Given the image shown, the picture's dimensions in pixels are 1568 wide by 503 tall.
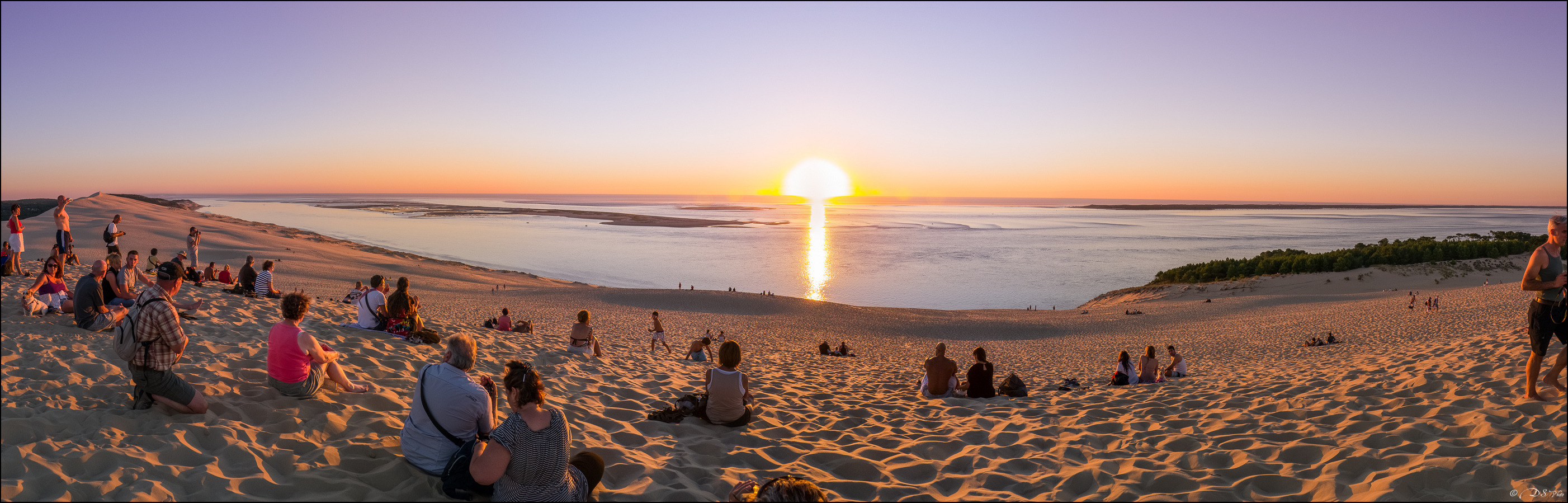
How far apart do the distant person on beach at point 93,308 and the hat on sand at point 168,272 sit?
116 inches

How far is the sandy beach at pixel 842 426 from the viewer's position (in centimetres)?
446

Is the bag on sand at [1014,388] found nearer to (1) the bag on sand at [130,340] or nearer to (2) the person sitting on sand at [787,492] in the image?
(2) the person sitting on sand at [787,492]

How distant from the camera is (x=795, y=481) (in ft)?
11.3

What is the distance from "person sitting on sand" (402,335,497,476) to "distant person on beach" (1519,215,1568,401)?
25.4 feet

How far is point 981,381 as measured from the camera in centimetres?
855

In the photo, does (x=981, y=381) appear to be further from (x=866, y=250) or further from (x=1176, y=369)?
(x=866, y=250)

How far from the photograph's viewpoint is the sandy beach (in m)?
4.46

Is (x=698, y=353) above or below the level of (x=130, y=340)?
below

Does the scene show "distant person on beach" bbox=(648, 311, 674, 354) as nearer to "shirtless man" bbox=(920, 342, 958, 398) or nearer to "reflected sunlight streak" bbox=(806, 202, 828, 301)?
"shirtless man" bbox=(920, 342, 958, 398)

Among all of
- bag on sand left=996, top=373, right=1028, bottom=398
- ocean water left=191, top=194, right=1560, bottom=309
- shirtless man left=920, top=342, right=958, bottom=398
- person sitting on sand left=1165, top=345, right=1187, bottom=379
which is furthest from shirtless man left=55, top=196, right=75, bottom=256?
ocean water left=191, top=194, right=1560, bottom=309

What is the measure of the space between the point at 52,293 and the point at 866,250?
49.1 metres

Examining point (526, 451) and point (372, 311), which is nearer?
point (526, 451)

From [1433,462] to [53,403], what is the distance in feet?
33.3

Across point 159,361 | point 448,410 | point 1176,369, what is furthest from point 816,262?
point 448,410
